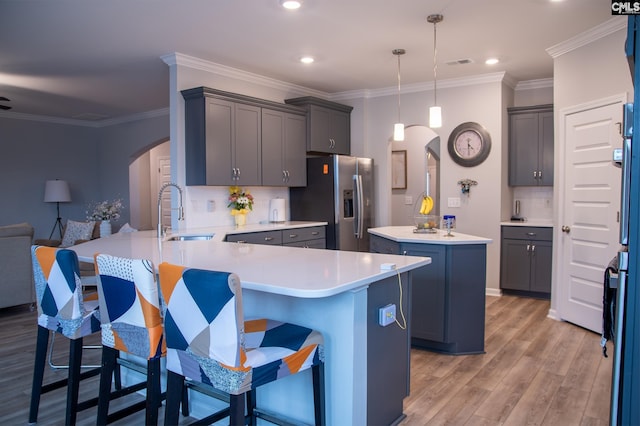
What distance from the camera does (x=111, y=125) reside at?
327 inches

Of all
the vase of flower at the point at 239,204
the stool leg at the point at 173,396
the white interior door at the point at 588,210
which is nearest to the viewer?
the stool leg at the point at 173,396

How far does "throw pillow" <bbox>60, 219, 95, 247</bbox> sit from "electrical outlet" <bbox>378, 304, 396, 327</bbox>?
594cm

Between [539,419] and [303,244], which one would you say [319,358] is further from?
[303,244]

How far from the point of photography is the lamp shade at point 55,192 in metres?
7.64

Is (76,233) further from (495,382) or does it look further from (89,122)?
(495,382)

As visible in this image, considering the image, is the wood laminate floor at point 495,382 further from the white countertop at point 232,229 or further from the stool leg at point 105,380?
the white countertop at point 232,229

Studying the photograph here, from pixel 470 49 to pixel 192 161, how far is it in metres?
3.03

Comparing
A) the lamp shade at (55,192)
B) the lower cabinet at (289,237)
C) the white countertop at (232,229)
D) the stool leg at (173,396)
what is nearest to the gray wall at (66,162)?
the lamp shade at (55,192)

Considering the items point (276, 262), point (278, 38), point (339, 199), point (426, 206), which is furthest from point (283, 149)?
point (276, 262)

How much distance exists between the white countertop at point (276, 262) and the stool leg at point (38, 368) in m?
0.44

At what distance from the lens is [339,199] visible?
554 cm

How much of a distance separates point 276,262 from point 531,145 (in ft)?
14.7

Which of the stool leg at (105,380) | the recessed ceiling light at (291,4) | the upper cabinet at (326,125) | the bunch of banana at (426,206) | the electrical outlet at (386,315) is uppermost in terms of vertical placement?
the recessed ceiling light at (291,4)

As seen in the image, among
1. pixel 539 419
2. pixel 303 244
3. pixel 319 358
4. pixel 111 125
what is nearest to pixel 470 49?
pixel 303 244
